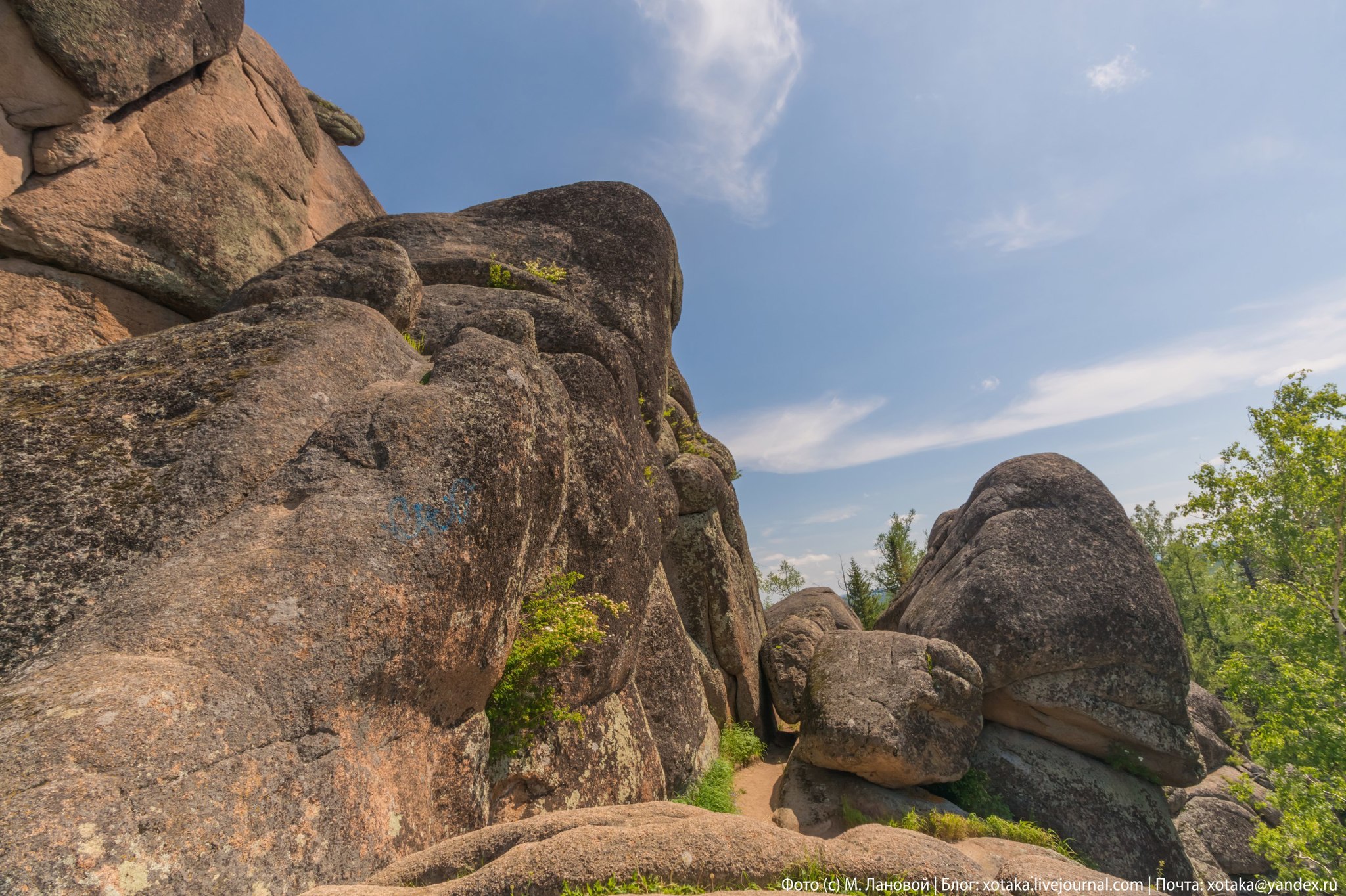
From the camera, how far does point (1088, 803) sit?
13.6 m

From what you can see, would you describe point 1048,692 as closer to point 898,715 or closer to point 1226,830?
point 898,715

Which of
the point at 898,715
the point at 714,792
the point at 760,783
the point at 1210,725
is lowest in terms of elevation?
the point at 1210,725

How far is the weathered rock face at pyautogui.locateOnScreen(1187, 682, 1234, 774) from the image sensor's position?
19.7 metres

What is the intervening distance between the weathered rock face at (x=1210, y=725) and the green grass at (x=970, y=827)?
1100 cm

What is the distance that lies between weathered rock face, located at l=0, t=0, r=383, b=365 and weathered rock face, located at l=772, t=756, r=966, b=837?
629 inches

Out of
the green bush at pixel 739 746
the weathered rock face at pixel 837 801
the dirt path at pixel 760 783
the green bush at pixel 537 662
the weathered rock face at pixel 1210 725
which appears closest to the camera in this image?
the green bush at pixel 537 662

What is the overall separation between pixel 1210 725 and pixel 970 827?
56.8 ft

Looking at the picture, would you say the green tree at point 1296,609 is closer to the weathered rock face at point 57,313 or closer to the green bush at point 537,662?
the green bush at point 537,662

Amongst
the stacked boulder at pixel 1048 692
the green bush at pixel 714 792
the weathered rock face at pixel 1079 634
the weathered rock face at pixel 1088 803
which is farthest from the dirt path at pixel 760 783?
the weathered rock face at pixel 1079 634

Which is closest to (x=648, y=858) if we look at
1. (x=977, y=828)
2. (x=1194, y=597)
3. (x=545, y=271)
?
(x=545, y=271)

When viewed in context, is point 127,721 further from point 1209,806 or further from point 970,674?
point 1209,806

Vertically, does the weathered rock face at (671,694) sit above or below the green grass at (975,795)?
above

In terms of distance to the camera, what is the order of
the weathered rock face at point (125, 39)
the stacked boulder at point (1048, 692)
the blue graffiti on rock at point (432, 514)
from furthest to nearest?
the stacked boulder at point (1048, 692)
the weathered rock face at point (125, 39)
the blue graffiti on rock at point (432, 514)

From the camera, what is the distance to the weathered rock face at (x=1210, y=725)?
19703 millimetres
